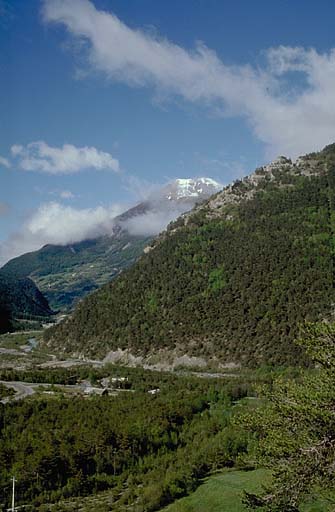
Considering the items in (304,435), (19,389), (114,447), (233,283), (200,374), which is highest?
(233,283)

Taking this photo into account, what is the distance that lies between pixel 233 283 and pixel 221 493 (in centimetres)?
9935

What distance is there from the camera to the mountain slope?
12325 centimetres

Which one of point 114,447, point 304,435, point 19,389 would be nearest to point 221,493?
point 114,447

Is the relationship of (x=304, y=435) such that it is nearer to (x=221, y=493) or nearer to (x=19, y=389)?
(x=221, y=493)

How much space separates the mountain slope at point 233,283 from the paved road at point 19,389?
42016 millimetres

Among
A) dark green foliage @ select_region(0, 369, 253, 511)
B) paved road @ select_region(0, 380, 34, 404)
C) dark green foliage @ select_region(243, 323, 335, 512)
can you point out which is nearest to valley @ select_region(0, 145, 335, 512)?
dark green foliage @ select_region(243, 323, 335, 512)

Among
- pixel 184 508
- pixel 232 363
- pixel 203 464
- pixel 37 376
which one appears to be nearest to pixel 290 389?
pixel 184 508

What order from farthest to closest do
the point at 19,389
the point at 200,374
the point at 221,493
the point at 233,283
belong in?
the point at 233,283
the point at 200,374
the point at 19,389
the point at 221,493

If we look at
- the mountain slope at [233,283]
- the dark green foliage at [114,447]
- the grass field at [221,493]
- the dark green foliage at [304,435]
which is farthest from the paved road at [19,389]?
the dark green foliage at [304,435]

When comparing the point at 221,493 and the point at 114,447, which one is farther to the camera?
the point at 114,447

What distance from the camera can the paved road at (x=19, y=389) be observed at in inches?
3273

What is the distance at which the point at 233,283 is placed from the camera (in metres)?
140

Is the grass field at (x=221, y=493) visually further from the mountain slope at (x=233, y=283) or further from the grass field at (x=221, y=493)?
the mountain slope at (x=233, y=283)

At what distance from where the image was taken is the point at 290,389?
20172 mm
